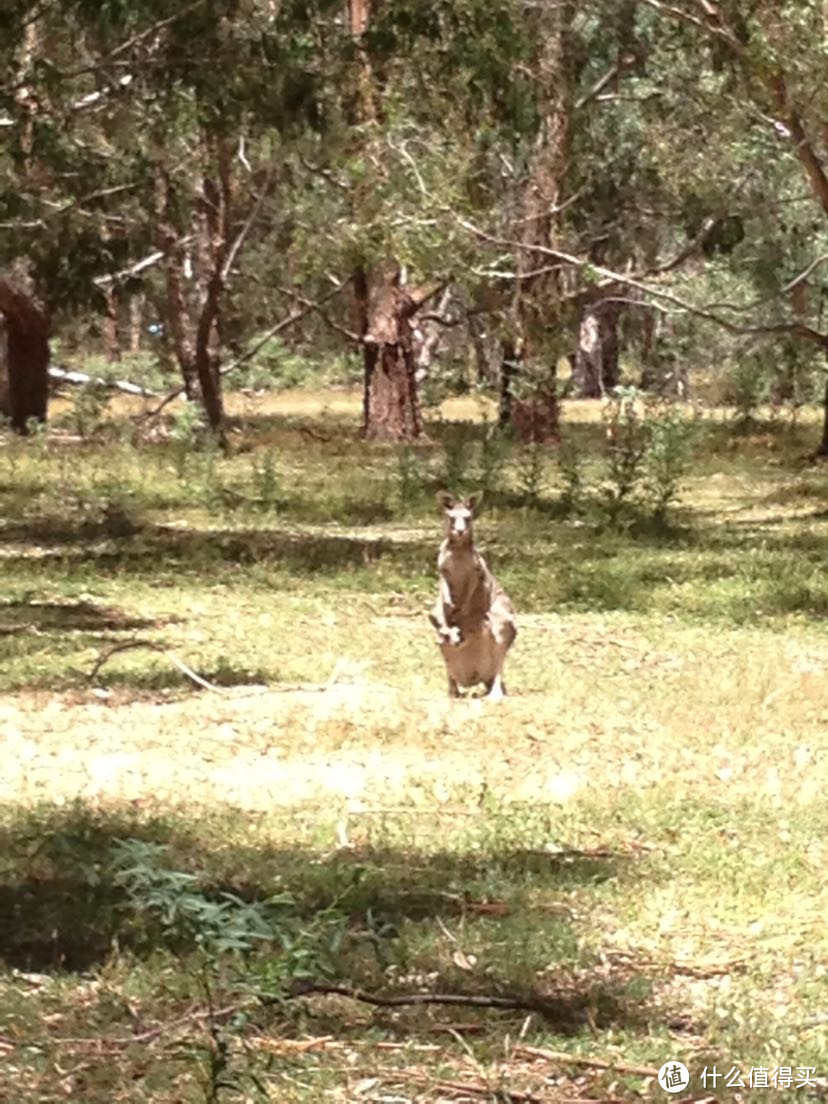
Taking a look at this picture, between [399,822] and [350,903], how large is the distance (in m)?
1.35

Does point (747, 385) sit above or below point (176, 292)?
below

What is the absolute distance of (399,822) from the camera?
8.47 m

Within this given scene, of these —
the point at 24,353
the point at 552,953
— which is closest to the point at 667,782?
the point at 552,953

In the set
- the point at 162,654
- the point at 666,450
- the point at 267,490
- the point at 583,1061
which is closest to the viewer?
the point at 583,1061

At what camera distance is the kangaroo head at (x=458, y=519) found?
12.0 metres

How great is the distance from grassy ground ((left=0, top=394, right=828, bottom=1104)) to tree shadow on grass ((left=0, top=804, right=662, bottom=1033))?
2cm

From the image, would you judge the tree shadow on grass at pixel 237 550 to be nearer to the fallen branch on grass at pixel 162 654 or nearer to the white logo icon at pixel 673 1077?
the fallen branch on grass at pixel 162 654

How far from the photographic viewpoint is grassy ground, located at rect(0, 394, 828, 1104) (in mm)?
5551

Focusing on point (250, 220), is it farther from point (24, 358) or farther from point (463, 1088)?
point (463, 1088)

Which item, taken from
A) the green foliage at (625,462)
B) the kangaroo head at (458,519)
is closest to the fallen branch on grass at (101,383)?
the green foliage at (625,462)

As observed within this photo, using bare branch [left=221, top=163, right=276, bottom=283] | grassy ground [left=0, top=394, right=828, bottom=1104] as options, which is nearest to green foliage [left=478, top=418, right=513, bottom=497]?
grassy ground [left=0, top=394, right=828, bottom=1104]

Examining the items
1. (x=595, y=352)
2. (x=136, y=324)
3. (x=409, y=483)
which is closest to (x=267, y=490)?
(x=409, y=483)

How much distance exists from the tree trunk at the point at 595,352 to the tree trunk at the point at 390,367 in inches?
623

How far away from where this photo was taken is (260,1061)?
17.5 ft
